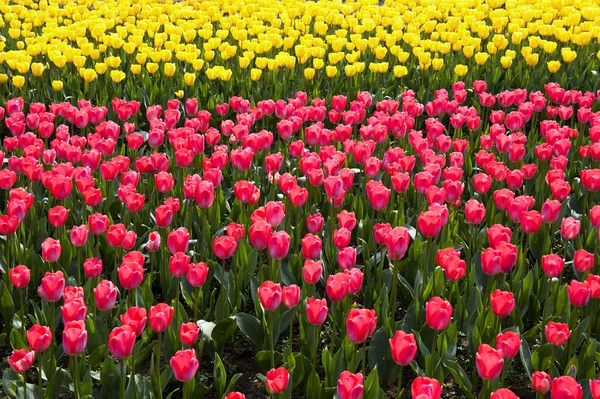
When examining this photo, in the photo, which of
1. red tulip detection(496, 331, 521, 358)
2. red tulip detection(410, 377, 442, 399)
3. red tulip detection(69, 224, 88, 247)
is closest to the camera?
red tulip detection(410, 377, 442, 399)

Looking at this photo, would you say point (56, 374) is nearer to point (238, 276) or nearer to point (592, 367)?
point (238, 276)

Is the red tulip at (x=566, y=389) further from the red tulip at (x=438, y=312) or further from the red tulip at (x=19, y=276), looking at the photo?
the red tulip at (x=19, y=276)

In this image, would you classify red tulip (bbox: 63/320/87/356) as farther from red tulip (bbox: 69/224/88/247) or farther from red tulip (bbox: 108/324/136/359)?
red tulip (bbox: 69/224/88/247)

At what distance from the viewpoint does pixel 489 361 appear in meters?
2.58

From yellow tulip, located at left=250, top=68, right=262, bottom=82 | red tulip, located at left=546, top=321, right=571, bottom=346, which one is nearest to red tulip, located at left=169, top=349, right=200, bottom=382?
red tulip, located at left=546, top=321, right=571, bottom=346

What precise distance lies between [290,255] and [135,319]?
61.1 inches

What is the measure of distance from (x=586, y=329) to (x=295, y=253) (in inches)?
53.4

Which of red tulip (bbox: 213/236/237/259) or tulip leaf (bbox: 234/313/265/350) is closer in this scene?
red tulip (bbox: 213/236/237/259)

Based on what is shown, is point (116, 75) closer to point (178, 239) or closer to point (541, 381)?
point (178, 239)

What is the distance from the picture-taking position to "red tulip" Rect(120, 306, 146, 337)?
8.89 feet

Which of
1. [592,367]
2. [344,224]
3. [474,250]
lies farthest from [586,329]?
[344,224]

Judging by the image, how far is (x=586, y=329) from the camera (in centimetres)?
357

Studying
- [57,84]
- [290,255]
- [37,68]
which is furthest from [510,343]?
[37,68]

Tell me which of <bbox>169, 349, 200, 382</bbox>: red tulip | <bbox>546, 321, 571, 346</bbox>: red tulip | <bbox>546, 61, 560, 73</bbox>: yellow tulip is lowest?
<bbox>546, 61, 560, 73</bbox>: yellow tulip
